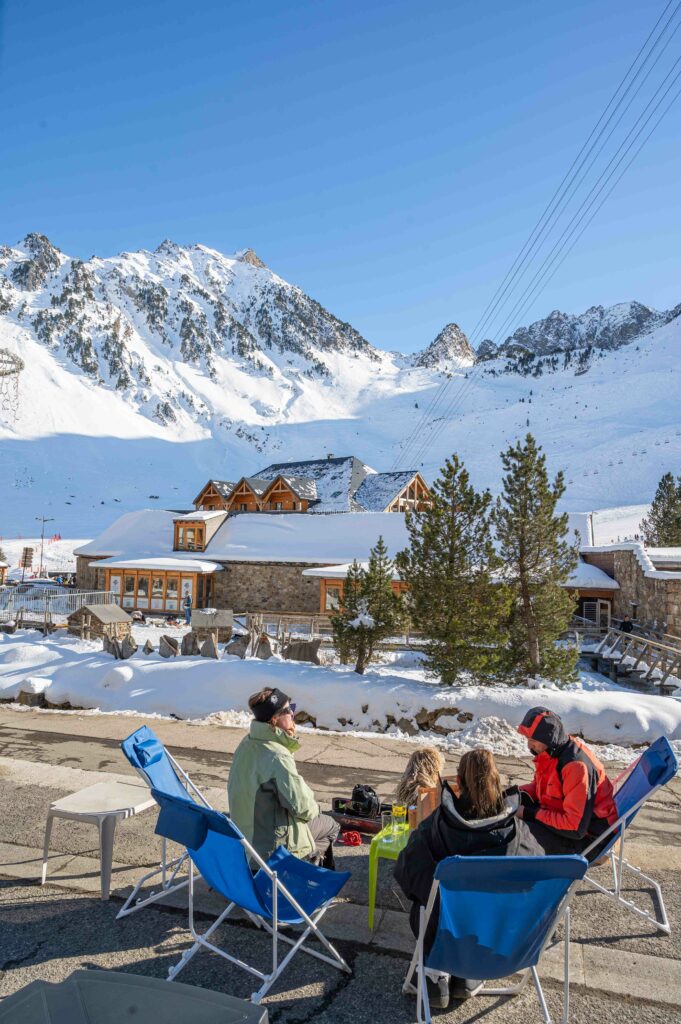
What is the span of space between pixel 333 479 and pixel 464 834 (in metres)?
37.1

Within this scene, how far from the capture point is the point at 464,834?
121 inches

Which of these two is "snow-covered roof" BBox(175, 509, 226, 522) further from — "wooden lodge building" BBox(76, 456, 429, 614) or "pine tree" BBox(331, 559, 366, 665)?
"pine tree" BBox(331, 559, 366, 665)

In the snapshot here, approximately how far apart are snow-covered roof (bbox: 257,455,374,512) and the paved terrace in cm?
3082

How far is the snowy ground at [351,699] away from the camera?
28.7 feet

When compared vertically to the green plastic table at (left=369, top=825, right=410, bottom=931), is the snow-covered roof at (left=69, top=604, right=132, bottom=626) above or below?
above

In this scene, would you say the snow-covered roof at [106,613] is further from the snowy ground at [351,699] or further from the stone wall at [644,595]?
the stone wall at [644,595]

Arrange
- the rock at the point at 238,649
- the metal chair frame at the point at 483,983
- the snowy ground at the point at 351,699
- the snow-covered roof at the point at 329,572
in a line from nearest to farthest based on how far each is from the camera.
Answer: the metal chair frame at the point at 483,983 < the snowy ground at the point at 351,699 < the rock at the point at 238,649 < the snow-covered roof at the point at 329,572

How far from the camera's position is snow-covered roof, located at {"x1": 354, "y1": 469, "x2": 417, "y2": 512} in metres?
37.7

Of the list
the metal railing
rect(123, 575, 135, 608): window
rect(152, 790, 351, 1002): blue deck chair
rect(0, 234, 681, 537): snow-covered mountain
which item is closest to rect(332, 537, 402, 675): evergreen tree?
rect(152, 790, 351, 1002): blue deck chair

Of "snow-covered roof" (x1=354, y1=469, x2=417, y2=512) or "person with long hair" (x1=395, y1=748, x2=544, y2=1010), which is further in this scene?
"snow-covered roof" (x1=354, y1=469, x2=417, y2=512)

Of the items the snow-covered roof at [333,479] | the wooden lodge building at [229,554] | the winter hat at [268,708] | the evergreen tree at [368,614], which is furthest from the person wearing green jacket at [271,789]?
the snow-covered roof at [333,479]

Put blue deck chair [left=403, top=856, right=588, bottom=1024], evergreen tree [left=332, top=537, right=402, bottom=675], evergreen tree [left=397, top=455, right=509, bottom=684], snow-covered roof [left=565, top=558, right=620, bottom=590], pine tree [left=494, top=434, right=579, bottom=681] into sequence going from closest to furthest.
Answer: blue deck chair [left=403, top=856, right=588, bottom=1024]
evergreen tree [left=397, top=455, right=509, bottom=684]
pine tree [left=494, top=434, right=579, bottom=681]
evergreen tree [left=332, top=537, right=402, bottom=675]
snow-covered roof [left=565, top=558, right=620, bottom=590]

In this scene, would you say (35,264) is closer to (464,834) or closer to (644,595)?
(644,595)

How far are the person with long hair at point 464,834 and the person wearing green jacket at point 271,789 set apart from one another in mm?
838
